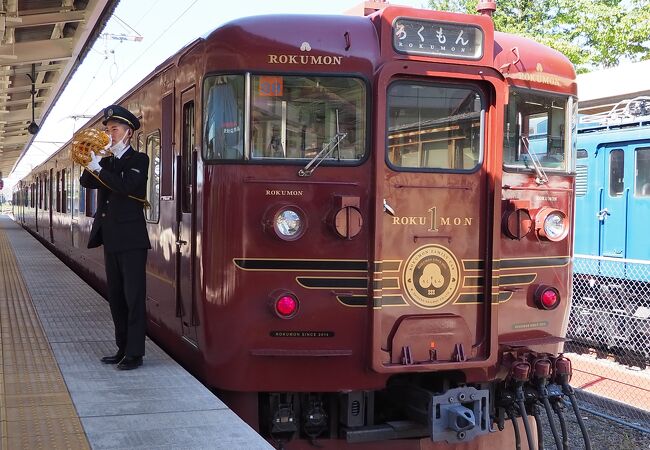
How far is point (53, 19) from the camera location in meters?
11.3

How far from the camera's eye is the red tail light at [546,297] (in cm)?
498

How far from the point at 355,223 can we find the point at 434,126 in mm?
860

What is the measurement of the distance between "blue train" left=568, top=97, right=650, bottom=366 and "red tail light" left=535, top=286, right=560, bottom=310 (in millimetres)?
5097

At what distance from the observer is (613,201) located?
10.7 metres

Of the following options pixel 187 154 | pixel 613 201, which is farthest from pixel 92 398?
pixel 613 201

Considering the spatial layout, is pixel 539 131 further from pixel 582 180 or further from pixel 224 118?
pixel 582 180

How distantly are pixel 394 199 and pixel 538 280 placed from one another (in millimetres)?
1315

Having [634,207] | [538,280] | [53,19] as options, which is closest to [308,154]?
[538,280]

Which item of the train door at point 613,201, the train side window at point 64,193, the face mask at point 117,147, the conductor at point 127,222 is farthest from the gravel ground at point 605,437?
the train side window at point 64,193

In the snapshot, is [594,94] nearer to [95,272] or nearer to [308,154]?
[95,272]

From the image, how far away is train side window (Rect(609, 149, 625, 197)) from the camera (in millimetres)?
10609

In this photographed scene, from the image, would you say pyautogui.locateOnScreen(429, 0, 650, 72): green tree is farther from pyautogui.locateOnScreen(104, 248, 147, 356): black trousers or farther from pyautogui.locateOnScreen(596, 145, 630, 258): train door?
pyautogui.locateOnScreen(104, 248, 147, 356): black trousers

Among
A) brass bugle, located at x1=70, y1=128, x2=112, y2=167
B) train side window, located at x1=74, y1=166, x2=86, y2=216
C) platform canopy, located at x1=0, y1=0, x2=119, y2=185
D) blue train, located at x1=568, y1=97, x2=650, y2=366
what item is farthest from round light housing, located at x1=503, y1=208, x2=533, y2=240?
train side window, located at x1=74, y1=166, x2=86, y2=216

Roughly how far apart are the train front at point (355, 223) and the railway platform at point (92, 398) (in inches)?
16.7
